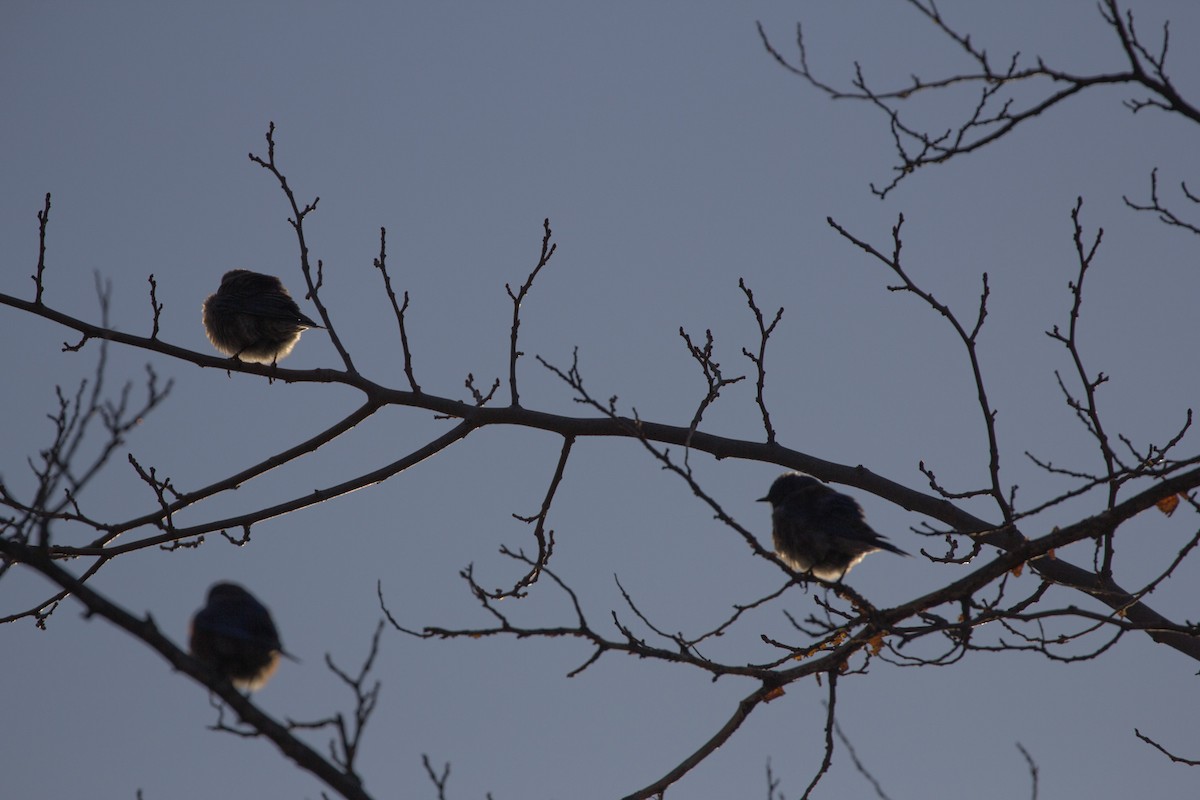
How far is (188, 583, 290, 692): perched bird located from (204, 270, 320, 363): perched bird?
4.70 metres

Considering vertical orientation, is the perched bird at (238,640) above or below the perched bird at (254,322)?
below

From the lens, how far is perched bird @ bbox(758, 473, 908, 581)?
6684 millimetres

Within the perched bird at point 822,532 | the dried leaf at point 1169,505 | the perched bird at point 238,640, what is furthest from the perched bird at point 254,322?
the dried leaf at point 1169,505

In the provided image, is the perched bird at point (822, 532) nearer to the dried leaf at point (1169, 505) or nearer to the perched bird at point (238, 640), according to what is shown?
the dried leaf at point (1169, 505)

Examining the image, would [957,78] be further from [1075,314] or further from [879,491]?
[879,491]

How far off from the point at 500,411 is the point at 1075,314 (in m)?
3.08

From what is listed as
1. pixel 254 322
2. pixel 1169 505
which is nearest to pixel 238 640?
pixel 1169 505

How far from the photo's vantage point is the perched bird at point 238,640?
5090mm

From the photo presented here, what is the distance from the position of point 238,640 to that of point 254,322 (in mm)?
5286

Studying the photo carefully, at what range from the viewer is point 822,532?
6.83 m

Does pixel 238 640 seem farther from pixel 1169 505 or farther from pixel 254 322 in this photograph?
pixel 254 322

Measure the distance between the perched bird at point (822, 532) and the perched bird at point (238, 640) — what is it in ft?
10.2

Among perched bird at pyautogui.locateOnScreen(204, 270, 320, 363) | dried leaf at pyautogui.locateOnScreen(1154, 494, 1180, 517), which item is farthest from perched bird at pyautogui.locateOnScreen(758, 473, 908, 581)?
perched bird at pyautogui.locateOnScreen(204, 270, 320, 363)

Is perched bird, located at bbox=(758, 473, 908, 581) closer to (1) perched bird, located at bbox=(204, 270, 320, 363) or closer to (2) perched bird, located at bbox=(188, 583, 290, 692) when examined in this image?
(2) perched bird, located at bbox=(188, 583, 290, 692)
